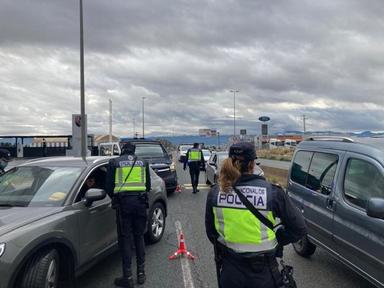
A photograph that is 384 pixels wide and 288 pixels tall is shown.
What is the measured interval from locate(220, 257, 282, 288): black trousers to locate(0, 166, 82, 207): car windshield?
2.58m

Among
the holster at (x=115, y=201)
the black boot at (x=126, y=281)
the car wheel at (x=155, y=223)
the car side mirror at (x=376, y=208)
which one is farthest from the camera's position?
the car wheel at (x=155, y=223)

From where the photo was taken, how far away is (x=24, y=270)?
3723mm

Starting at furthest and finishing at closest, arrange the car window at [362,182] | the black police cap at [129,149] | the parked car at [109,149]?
1. the parked car at [109,149]
2. the black police cap at [129,149]
3. the car window at [362,182]

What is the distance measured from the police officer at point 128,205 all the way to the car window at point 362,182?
2.46m

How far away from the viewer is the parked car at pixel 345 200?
3873mm

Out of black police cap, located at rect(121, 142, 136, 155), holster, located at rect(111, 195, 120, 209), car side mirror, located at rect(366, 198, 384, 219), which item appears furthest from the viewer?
black police cap, located at rect(121, 142, 136, 155)

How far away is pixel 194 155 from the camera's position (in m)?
14.6

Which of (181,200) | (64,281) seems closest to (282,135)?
(181,200)

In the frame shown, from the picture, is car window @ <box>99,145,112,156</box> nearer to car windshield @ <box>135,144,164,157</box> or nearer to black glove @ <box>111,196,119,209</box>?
car windshield @ <box>135,144,164,157</box>

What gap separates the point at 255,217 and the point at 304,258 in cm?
394

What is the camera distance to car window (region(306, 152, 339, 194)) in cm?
505

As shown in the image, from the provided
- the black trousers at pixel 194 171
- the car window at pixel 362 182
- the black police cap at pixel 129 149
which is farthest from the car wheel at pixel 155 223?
the black trousers at pixel 194 171

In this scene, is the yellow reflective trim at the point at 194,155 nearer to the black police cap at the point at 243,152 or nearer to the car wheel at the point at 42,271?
the car wheel at the point at 42,271

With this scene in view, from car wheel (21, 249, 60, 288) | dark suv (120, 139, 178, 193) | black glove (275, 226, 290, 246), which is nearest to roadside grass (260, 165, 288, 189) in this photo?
dark suv (120, 139, 178, 193)
